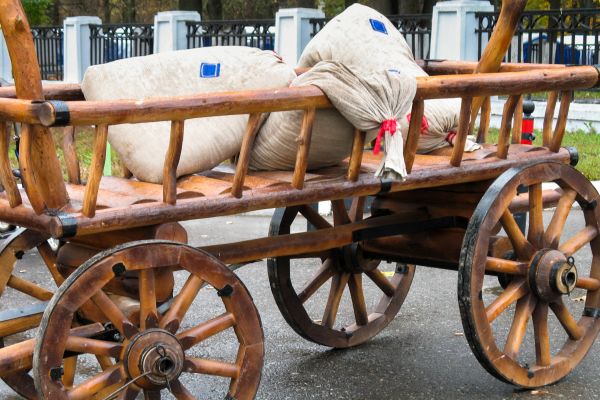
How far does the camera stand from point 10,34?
10.9 ft

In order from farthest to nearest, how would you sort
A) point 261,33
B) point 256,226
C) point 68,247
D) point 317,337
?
point 261,33 < point 256,226 < point 317,337 < point 68,247

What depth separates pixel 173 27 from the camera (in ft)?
59.4

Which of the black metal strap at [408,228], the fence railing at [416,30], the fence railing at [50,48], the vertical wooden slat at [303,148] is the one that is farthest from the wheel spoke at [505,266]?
the fence railing at [50,48]

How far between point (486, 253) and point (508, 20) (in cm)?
115

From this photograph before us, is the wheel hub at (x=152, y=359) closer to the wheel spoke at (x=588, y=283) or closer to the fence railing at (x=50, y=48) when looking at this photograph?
the wheel spoke at (x=588, y=283)

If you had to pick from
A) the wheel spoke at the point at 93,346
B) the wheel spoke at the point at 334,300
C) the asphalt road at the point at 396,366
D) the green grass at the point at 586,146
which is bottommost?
the asphalt road at the point at 396,366

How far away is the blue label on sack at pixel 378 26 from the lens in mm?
4535

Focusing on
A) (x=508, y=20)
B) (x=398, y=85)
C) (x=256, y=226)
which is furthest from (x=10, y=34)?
(x=256, y=226)

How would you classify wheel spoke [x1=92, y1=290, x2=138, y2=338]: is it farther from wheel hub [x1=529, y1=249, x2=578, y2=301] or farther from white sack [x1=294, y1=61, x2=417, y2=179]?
wheel hub [x1=529, y1=249, x2=578, y2=301]

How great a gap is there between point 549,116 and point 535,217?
1.60ft

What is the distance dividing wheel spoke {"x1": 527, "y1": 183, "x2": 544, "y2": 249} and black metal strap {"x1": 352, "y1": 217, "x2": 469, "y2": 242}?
13.4 inches

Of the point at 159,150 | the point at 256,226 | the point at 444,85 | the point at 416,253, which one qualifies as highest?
the point at 444,85

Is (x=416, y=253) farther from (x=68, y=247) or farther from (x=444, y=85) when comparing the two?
(x=68, y=247)

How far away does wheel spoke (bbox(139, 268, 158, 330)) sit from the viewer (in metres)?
3.47
